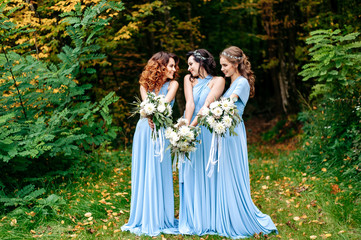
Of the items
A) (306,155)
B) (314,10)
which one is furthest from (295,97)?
(306,155)

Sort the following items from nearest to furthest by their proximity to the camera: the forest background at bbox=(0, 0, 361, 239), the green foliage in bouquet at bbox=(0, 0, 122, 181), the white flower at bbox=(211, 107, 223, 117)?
the white flower at bbox=(211, 107, 223, 117) → the green foliage in bouquet at bbox=(0, 0, 122, 181) → the forest background at bbox=(0, 0, 361, 239)

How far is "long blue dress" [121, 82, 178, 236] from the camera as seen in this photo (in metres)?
4.67

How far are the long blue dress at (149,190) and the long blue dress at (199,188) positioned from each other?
0.68 feet

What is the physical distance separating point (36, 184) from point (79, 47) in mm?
2413

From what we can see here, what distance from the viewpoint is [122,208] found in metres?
5.53

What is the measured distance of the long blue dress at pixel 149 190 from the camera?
4.67m

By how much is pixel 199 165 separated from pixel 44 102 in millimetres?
2936

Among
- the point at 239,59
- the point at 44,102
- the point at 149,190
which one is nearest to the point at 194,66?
the point at 239,59

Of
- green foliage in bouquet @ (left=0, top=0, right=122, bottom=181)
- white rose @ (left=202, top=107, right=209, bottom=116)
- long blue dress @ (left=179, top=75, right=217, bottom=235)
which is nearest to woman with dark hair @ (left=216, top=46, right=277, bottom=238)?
long blue dress @ (left=179, top=75, right=217, bottom=235)

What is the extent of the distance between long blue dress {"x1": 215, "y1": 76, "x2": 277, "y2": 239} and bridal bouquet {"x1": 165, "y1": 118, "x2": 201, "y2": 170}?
1.46ft

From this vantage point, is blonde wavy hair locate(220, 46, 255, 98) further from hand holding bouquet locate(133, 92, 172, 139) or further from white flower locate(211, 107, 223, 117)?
hand holding bouquet locate(133, 92, 172, 139)

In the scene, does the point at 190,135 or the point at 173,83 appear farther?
the point at 173,83

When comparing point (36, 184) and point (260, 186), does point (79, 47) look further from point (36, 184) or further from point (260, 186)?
point (260, 186)

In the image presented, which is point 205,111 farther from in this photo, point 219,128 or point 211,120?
point 219,128
